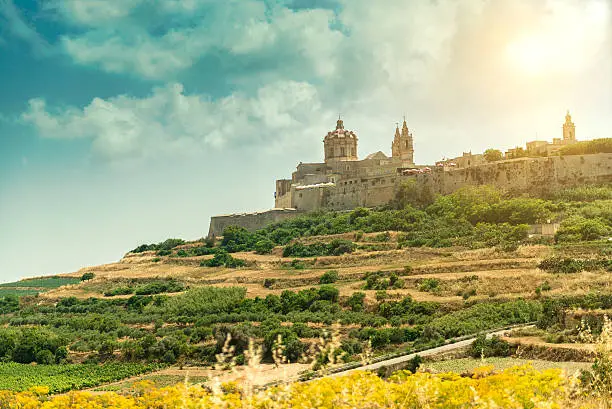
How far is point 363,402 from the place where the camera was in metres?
6.97

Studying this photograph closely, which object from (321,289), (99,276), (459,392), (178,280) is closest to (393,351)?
(321,289)

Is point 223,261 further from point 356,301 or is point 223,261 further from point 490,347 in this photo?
point 490,347

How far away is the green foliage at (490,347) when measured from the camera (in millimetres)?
22062

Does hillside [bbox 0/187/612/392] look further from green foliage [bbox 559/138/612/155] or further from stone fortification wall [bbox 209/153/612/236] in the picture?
green foliage [bbox 559/138/612/155]

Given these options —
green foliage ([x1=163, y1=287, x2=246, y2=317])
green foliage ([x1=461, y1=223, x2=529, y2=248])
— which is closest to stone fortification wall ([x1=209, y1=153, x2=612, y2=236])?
green foliage ([x1=461, y1=223, x2=529, y2=248])

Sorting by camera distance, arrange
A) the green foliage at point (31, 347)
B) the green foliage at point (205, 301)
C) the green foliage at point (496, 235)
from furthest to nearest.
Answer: the green foliage at point (496, 235), the green foliage at point (205, 301), the green foliage at point (31, 347)

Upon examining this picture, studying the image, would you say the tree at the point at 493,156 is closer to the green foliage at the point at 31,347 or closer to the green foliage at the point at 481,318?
the green foliage at the point at 481,318

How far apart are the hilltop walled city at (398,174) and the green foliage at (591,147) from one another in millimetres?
1094

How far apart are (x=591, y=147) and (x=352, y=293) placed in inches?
887

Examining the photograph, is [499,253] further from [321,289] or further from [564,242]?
[321,289]

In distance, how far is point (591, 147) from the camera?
166 ft

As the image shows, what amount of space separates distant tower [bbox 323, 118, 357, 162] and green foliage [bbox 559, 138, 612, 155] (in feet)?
71.9

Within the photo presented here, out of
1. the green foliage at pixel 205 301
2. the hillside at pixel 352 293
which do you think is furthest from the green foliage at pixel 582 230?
the green foliage at pixel 205 301

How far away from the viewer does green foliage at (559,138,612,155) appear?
165ft
